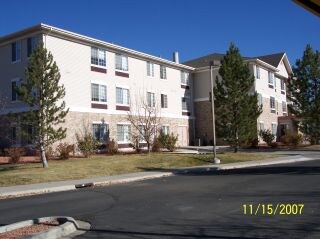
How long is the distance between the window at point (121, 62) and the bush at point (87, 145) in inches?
304

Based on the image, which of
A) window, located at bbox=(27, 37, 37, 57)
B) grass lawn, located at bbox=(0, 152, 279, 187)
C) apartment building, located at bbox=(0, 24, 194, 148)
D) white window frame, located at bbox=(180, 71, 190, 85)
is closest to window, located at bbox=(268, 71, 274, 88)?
white window frame, located at bbox=(180, 71, 190, 85)

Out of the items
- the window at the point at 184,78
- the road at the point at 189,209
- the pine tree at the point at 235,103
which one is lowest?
the road at the point at 189,209

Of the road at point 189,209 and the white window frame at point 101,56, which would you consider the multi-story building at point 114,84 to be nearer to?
the white window frame at point 101,56

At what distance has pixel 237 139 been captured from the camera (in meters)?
35.3

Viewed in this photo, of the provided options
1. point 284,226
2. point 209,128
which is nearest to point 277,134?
point 209,128

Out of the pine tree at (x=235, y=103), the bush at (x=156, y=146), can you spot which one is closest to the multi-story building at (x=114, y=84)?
the pine tree at (x=235, y=103)

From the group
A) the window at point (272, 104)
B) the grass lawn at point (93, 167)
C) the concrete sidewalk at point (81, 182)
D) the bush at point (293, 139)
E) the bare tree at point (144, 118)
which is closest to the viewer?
the concrete sidewalk at point (81, 182)

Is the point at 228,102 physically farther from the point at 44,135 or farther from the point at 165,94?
the point at 44,135

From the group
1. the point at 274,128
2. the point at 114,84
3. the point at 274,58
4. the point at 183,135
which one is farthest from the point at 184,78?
the point at 274,58

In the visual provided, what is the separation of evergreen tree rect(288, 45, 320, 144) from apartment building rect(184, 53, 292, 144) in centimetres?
418

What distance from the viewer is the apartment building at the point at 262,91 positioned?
48469mm

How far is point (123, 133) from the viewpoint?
3841cm

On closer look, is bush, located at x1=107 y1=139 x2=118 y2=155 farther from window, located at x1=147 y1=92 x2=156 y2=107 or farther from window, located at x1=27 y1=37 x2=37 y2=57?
window, located at x1=27 y1=37 x2=37 y2=57

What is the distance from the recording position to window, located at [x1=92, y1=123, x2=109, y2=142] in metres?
35.3
